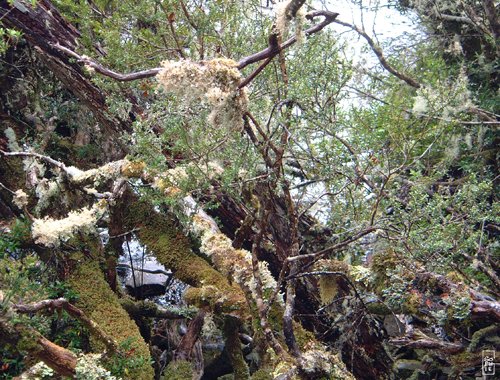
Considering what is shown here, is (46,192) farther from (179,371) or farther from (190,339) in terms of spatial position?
(179,371)

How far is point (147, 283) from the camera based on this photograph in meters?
5.89

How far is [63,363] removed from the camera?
119 inches

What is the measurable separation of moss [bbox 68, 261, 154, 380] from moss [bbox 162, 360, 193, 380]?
49cm

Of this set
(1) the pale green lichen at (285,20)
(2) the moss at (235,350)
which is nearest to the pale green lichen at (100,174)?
(2) the moss at (235,350)

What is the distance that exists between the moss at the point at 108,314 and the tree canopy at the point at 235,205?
0.04 ft

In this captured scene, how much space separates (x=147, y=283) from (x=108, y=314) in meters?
2.04

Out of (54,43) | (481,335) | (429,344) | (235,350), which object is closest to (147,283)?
(235,350)

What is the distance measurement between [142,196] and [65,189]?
0.78 m

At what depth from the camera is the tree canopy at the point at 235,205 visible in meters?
3.21

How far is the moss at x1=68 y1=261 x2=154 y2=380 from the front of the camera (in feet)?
11.2

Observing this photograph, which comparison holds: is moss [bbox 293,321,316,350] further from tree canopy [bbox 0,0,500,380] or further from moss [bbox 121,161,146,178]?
moss [bbox 121,161,146,178]

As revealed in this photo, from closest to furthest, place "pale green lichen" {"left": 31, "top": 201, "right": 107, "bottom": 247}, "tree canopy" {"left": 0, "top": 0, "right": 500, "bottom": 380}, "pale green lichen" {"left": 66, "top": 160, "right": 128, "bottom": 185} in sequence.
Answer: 1. "tree canopy" {"left": 0, "top": 0, "right": 500, "bottom": 380}
2. "pale green lichen" {"left": 31, "top": 201, "right": 107, "bottom": 247}
3. "pale green lichen" {"left": 66, "top": 160, "right": 128, "bottom": 185}

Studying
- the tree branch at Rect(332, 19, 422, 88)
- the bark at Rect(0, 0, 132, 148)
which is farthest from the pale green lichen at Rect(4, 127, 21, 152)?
the tree branch at Rect(332, 19, 422, 88)

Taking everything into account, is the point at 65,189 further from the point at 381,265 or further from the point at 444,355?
the point at 444,355
